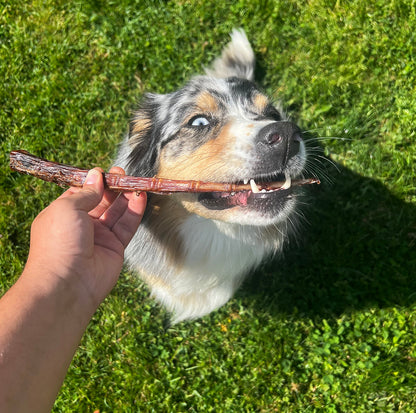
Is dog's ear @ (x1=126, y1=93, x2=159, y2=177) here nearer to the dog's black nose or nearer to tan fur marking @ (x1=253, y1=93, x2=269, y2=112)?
tan fur marking @ (x1=253, y1=93, x2=269, y2=112)

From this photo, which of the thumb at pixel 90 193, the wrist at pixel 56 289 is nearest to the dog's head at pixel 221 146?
the thumb at pixel 90 193

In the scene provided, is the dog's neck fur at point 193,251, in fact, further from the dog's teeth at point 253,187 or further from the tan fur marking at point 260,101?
the tan fur marking at point 260,101

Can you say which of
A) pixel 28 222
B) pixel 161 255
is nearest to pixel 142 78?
pixel 28 222

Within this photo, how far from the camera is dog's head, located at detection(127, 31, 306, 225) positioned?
2.19 m

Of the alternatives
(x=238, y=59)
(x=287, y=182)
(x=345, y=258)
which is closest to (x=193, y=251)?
(x=287, y=182)

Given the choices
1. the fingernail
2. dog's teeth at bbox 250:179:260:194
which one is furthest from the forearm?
dog's teeth at bbox 250:179:260:194

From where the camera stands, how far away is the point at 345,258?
12.5 ft

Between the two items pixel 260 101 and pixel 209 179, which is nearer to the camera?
pixel 209 179

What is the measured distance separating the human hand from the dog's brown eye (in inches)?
30.7

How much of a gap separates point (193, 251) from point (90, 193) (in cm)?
109

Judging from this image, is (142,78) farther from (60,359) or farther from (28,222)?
(60,359)

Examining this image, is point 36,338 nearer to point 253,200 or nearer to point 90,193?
point 90,193

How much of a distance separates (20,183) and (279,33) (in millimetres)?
3112

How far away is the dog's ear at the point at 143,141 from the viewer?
9.20ft
